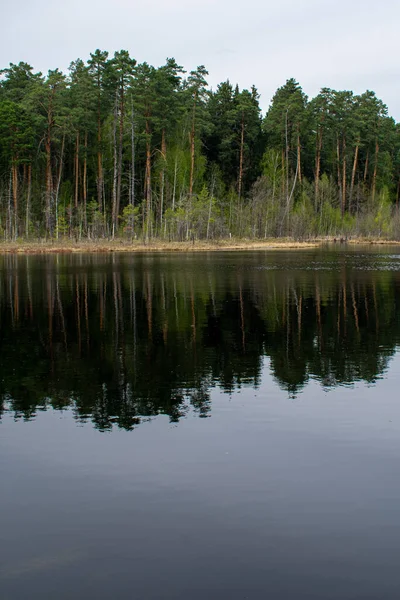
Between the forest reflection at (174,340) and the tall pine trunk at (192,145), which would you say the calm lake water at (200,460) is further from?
the tall pine trunk at (192,145)

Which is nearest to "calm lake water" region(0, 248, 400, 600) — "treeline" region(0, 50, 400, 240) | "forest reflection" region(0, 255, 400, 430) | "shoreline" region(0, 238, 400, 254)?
"forest reflection" region(0, 255, 400, 430)

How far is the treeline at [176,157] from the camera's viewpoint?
66812 mm

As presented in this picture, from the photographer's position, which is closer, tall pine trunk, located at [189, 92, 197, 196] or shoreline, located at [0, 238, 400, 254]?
shoreline, located at [0, 238, 400, 254]

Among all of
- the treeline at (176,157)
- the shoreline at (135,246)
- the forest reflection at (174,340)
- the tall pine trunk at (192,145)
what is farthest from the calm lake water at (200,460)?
the tall pine trunk at (192,145)

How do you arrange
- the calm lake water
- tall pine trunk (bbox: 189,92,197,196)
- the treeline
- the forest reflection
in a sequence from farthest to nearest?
1. tall pine trunk (bbox: 189,92,197,196)
2. the treeline
3. the forest reflection
4. the calm lake water

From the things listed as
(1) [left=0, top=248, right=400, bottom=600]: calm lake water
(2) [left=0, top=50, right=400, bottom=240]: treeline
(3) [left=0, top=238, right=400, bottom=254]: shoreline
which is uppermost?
(2) [left=0, top=50, right=400, bottom=240]: treeline

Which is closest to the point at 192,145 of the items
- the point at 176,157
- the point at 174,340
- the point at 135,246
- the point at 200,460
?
the point at 176,157

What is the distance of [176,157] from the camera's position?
72875 mm

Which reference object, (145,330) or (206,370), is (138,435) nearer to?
(206,370)

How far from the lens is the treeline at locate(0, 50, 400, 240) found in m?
66.8

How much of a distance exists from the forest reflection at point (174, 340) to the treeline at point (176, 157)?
39461 mm

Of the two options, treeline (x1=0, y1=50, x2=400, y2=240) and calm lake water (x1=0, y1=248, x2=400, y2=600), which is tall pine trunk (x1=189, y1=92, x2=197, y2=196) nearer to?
treeline (x1=0, y1=50, x2=400, y2=240)

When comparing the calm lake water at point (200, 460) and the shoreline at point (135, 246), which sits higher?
the shoreline at point (135, 246)

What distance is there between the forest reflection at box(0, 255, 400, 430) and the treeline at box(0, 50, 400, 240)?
3946 cm
